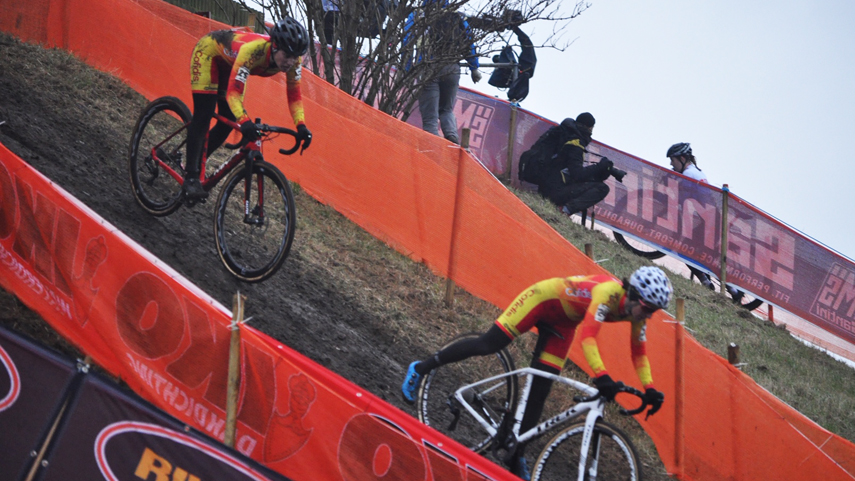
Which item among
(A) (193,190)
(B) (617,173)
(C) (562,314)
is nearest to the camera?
(C) (562,314)

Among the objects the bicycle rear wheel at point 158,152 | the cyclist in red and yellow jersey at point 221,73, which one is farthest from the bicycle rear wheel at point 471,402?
the bicycle rear wheel at point 158,152

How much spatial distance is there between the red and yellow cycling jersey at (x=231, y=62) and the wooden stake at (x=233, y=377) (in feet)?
8.38

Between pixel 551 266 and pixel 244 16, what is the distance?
50.2 feet

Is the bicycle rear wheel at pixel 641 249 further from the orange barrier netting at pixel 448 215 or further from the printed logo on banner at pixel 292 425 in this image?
the printed logo on banner at pixel 292 425

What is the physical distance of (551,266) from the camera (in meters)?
7.33

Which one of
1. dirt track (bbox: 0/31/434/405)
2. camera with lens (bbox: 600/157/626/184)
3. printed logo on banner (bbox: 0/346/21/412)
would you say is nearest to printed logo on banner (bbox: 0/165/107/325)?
dirt track (bbox: 0/31/434/405)

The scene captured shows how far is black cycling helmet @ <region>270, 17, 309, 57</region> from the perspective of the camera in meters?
5.71

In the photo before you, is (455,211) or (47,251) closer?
(47,251)

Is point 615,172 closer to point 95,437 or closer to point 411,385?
point 411,385

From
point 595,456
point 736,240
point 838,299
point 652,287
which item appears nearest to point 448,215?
point 652,287

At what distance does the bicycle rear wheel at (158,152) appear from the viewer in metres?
6.61

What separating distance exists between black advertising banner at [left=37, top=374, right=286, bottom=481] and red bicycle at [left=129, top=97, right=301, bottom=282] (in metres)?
2.49

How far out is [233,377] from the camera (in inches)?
154

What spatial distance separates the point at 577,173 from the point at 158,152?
27.0ft
